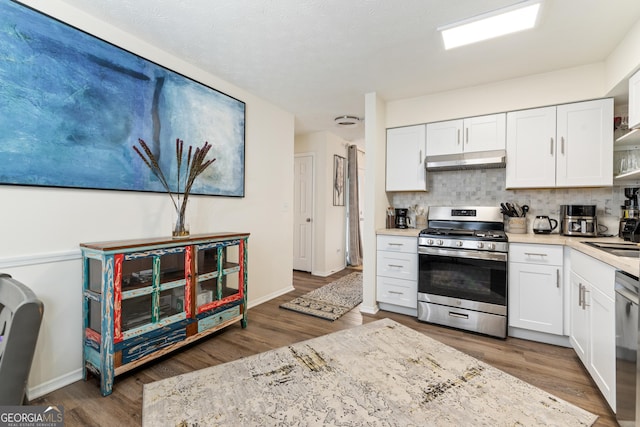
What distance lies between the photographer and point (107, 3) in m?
1.89

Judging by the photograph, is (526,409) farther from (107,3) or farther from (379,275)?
(107,3)

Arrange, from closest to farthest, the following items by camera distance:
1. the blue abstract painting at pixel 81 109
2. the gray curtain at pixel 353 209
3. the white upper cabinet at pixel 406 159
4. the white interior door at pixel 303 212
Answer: the blue abstract painting at pixel 81 109 < the white upper cabinet at pixel 406 159 < the white interior door at pixel 303 212 < the gray curtain at pixel 353 209

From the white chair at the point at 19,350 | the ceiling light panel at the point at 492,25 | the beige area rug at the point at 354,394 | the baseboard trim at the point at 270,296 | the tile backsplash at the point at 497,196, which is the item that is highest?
the ceiling light panel at the point at 492,25

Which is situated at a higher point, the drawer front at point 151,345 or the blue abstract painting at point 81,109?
the blue abstract painting at point 81,109

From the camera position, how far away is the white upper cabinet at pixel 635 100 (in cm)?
199

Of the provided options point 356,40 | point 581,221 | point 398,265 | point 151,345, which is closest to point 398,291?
point 398,265

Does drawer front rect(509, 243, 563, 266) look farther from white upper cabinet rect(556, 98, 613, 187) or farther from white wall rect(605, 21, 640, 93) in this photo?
white wall rect(605, 21, 640, 93)

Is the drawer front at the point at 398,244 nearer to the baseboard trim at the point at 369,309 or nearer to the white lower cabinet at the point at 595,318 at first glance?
the baseboard trim at the point at 369,309

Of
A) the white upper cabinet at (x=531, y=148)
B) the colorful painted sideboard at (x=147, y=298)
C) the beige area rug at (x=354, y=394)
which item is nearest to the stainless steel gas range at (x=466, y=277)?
the white upper cabinet at (x=531, y=148)

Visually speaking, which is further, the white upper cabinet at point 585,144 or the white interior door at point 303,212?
the white interior door at point 303,212

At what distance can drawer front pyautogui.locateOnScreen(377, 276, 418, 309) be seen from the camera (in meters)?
3.12

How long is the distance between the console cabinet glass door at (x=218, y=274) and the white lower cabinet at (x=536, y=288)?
8.36ft

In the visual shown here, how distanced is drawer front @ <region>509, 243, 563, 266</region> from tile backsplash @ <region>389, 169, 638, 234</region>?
2.11 feet

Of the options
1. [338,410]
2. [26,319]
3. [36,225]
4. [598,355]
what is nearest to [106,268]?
[36,225]
